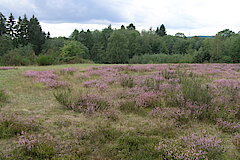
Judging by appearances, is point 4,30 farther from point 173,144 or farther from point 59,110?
point 173,144

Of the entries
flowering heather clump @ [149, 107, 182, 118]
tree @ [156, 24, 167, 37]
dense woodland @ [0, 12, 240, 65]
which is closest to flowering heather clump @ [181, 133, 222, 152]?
flowering heather clump @ [149, 107, 182, 118]

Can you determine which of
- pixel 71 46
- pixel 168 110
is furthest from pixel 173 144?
pixel 71 46

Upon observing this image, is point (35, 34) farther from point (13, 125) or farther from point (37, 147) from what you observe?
point (37, 147)

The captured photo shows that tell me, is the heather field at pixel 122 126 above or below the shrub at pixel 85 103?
below

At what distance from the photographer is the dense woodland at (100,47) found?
29011 millimetres

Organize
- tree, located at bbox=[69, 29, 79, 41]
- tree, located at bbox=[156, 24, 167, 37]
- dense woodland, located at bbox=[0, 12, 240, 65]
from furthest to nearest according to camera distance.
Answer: tree, located at bbox=[156, 24, 167, 37], tree, located at bbox=[69, 29, 79, 41], dense woodland, located at bbox=[0, 12, 240, 65]

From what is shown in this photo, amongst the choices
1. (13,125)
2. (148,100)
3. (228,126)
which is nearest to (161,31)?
(148,100)

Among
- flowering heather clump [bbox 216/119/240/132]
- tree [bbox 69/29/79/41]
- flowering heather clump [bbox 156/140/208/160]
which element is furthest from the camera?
tree [bbox 69/29/79/41]

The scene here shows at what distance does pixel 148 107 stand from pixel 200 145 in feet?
10.6

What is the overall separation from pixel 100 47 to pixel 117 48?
14.3 metres

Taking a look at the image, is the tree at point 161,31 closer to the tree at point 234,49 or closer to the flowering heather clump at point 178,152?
the tree at point 234,49

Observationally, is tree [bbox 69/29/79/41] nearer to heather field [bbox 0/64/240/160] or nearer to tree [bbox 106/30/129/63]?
tree [bbox 106/30/129/63]

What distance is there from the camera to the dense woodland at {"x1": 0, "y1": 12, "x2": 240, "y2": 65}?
2901 centimetres

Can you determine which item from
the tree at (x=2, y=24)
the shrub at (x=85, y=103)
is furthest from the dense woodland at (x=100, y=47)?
the shrub at (x=85, y=103)
